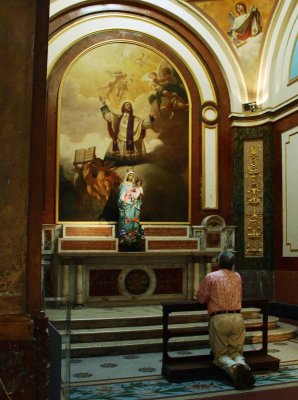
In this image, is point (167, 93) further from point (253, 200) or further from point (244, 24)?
point (253, 200)

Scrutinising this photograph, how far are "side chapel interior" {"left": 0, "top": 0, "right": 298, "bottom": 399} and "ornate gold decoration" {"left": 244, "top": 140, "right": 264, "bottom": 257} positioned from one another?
0.02 meters

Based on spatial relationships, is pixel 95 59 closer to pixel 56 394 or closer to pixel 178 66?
pixel 178 66

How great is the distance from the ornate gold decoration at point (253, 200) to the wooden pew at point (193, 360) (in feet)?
16.7

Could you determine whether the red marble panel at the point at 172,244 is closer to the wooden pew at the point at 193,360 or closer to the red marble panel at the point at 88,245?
the red marble panel at the point at 88,245

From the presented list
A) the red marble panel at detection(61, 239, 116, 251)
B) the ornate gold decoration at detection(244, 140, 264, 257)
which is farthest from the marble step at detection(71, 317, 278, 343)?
the ornate gold decoration at detection(244, 140, 264, 257)

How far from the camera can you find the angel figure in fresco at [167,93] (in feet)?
38.7

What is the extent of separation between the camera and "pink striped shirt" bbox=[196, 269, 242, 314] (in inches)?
229

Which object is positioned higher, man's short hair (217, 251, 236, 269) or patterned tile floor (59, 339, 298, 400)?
man's short hair (217, 251, 236, 269)

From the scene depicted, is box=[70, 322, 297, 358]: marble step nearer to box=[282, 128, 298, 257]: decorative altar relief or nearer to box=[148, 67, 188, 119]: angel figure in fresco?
box=[282, 128, 298, 257]: decorative altar relief

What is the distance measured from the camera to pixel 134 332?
25.5 feet

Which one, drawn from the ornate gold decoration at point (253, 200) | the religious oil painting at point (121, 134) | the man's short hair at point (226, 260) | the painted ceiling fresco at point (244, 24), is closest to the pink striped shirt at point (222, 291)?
the man's short hair at point (226, 260)

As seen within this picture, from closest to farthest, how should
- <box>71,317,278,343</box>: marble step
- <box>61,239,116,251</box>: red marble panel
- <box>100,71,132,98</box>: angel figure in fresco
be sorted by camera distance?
<box>71,317,278,343</box>: marble step
<box>61,239,116,251</box>: red marble panel
<box>100,71,132,98</box>: angel figure in fresco

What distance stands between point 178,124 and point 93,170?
2.43 m

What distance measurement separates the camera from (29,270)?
3703mm
